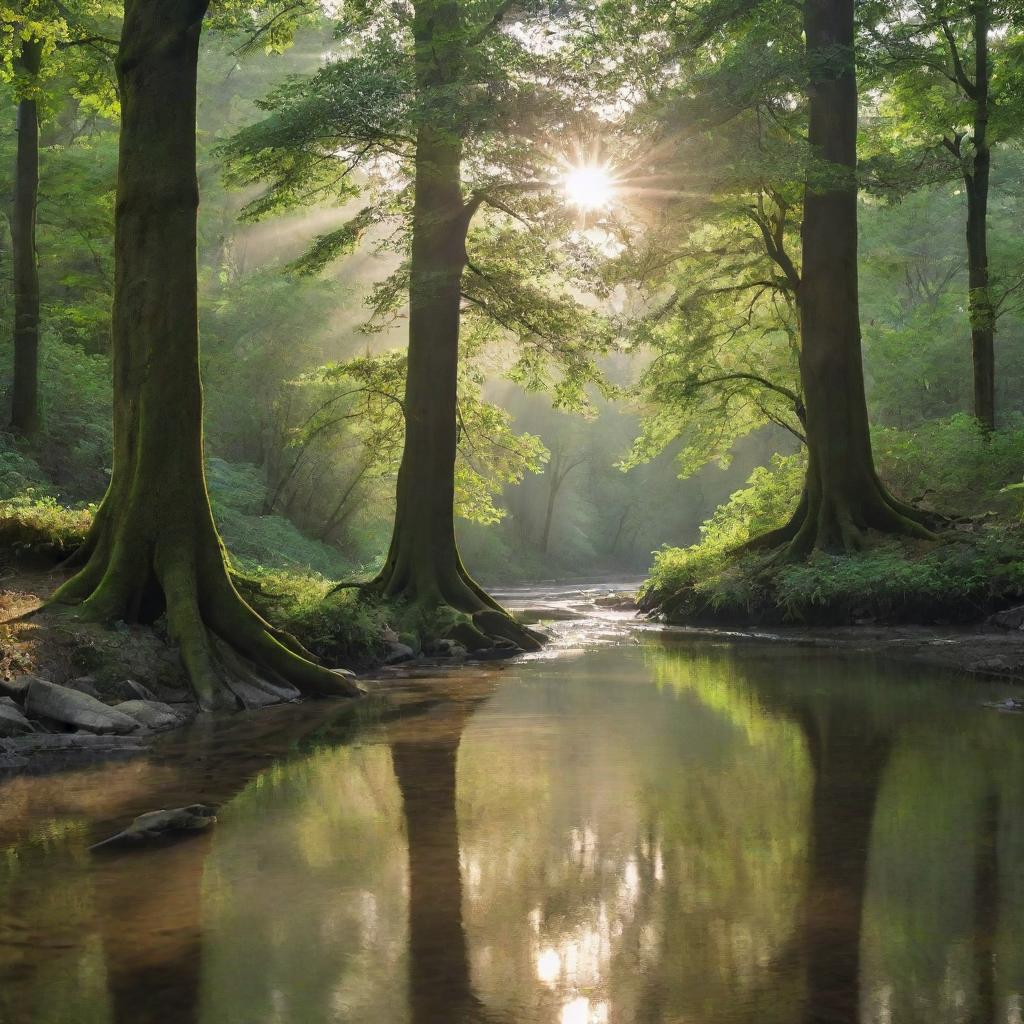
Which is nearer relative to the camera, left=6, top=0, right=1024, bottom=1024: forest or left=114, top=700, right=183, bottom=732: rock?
left=6, top=0, right=1024, bottom=1024: forest

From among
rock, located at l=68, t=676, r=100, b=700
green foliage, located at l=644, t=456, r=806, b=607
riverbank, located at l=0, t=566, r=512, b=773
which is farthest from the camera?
green foliage, located at l=644, t=456, r=806, b=607

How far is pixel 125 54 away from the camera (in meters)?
10.4

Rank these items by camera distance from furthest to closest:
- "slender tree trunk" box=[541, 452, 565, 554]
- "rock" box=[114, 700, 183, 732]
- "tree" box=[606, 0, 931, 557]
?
"slender tree trunk" box=[541, 452, 565, 554] → "tree" box=[606, 0, 931, 557] → "rock" box=[114, 700, 183, 732]

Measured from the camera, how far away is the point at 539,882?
4.37m

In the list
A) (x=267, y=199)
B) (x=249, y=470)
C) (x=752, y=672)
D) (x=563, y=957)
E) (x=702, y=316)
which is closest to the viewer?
(x=563, y=957)

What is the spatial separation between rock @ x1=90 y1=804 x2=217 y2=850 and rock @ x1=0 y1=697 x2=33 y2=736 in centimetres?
241

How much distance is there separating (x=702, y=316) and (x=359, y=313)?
61.2 feet

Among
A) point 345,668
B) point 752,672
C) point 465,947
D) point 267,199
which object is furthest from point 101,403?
point 465,947

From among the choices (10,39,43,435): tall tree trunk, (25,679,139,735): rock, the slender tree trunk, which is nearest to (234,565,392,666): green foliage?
(25,679,139,735): rock

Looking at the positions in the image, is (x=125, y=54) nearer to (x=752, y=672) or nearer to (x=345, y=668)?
(x=345, y=668)

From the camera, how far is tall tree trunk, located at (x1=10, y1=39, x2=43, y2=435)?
18.2 meters

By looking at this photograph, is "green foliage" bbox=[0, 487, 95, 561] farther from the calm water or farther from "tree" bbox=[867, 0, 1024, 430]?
"tree" bbox=[867, 0, 1024, 430]

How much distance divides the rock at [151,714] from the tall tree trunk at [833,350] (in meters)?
11.5

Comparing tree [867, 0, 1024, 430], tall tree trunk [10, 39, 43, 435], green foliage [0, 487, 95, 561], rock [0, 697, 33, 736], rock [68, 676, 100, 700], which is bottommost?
rock [0, 697, 33, 736]
